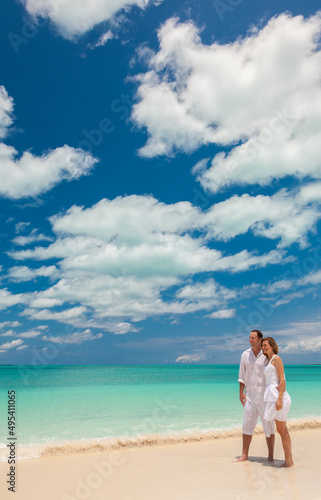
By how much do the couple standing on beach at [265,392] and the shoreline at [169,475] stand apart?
0.38 meters

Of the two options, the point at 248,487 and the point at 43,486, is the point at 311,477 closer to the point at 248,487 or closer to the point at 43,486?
the point at 248,487

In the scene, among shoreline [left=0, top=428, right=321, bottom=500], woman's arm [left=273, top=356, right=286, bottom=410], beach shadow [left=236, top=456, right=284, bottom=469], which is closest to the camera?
shoreline [left=0, top=428, right=321, bottom=500]

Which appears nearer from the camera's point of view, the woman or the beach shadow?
the woman

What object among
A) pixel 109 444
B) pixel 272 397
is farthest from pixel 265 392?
pixel 109 444

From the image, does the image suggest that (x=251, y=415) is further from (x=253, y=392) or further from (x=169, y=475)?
(x=169, y=475)

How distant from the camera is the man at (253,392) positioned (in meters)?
5.22

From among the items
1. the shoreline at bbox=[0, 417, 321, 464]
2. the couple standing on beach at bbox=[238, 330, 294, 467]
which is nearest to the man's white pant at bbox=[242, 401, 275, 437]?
the couple standing on beach at bbox=[238, 330, 294, 467]

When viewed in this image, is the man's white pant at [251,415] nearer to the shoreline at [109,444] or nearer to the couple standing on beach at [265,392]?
the couple standing on beach at [265,392]

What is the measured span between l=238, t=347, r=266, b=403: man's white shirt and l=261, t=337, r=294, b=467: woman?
8.2 inches

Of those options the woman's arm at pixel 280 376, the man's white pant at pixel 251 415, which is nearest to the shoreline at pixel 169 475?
the man's white pant at pixel 251 415

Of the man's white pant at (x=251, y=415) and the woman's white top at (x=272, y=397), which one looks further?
the man's white pant at (x=251, y=415)

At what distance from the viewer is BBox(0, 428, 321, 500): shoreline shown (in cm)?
405

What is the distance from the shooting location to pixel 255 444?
6516mm

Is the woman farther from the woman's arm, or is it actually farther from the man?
the man
